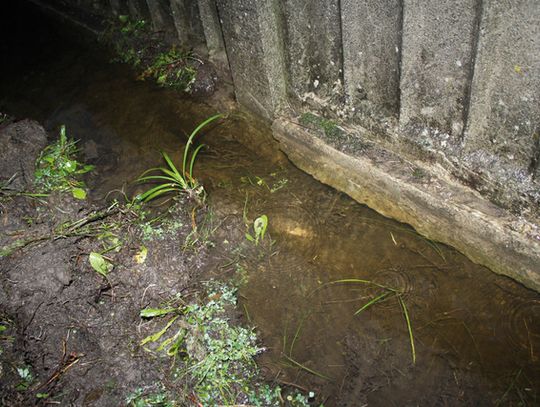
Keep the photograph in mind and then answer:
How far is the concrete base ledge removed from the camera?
218 centimetres

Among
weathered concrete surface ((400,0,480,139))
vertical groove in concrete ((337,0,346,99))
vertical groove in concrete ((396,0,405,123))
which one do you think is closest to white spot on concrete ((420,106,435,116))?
weathered concrete surface ((400,0,480,139))

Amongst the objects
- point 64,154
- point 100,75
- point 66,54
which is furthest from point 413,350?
point 66,54

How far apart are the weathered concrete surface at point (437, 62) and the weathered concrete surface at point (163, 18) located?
2.72 metres

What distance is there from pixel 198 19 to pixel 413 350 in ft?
10.3

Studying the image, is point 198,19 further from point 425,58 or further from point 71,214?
point 425,58

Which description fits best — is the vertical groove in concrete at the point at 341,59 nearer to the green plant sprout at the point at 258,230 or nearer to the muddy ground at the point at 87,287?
the green plant sprout at the point at 258,230

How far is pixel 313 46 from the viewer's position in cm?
272

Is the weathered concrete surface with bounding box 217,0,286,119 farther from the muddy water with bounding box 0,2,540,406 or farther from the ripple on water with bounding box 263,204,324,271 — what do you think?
the ripple on water with bounding box 263,204,324,271

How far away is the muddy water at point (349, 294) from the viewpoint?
6.82 feet

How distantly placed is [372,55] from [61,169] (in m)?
2.31

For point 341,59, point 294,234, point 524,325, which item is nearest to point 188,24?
point 341,59

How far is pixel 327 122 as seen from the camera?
2.90 metres

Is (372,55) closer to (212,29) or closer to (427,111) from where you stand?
(427,111)

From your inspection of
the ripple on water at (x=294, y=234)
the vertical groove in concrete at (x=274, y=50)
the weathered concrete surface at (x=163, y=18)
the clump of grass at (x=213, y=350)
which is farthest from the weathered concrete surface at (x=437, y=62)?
the weathered concrete surface at (x=163, y=18)
